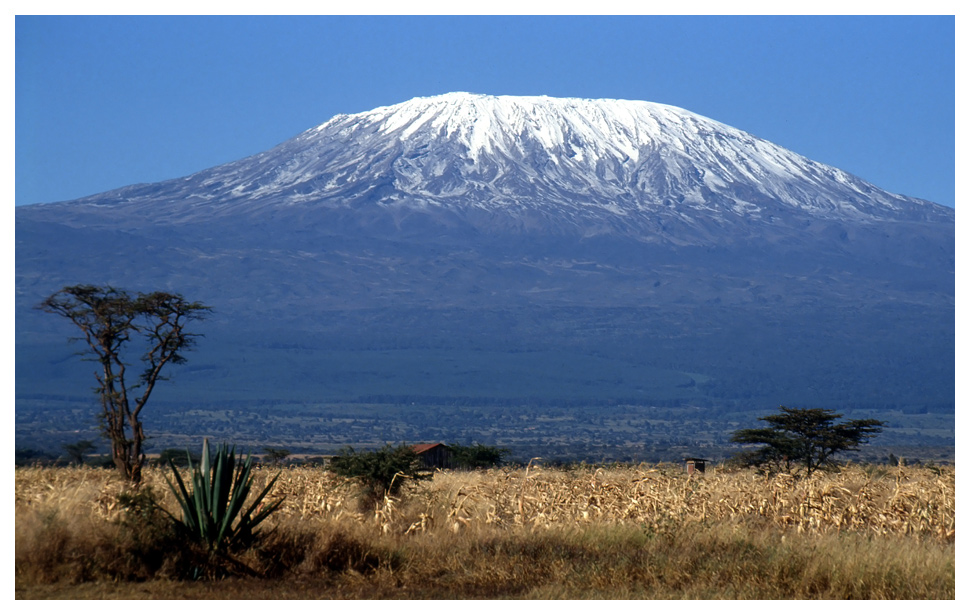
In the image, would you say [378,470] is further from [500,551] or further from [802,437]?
[802,437]

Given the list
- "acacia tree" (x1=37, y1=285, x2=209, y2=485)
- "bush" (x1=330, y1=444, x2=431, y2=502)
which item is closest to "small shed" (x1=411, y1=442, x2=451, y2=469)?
"acacia tree" (x1=37, y1=285, x2=209, y2=485)

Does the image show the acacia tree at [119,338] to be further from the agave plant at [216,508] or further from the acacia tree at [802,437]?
the acacia tree at [802,437]

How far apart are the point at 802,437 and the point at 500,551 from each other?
24.0 meters

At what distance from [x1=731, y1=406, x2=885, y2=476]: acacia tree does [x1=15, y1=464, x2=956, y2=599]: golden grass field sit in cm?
1708

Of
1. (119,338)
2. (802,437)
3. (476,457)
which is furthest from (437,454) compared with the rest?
(119,338)

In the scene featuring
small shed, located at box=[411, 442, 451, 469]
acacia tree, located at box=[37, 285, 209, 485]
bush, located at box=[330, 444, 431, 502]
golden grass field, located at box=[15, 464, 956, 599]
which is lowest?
small shed, located at box=[411, 442, 451, 469]

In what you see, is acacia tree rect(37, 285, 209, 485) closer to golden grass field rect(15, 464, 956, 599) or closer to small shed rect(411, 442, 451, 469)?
golden grass field rect(15, 464, 956, 599)

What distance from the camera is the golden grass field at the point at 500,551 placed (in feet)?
29.8

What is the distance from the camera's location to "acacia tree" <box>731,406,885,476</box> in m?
30.6

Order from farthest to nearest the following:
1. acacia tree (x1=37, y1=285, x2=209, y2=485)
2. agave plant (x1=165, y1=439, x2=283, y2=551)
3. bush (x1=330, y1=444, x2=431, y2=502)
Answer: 1. acacia tree (x1=37, y1=285, x2=209, y2=485)
2. bush (x1=330, y1=444, x2=431, y2=502)
3. agave plant (x1=165, y1=439, x2=283, y2=551)

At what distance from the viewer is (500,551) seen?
1041 centimetres

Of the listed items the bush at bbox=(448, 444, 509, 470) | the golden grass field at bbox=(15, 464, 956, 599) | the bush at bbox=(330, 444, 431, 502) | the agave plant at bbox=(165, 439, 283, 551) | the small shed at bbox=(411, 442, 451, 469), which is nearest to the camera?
the golden grass field at bbox=(15, 464, 956, 599)

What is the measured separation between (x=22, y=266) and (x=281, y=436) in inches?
4072
